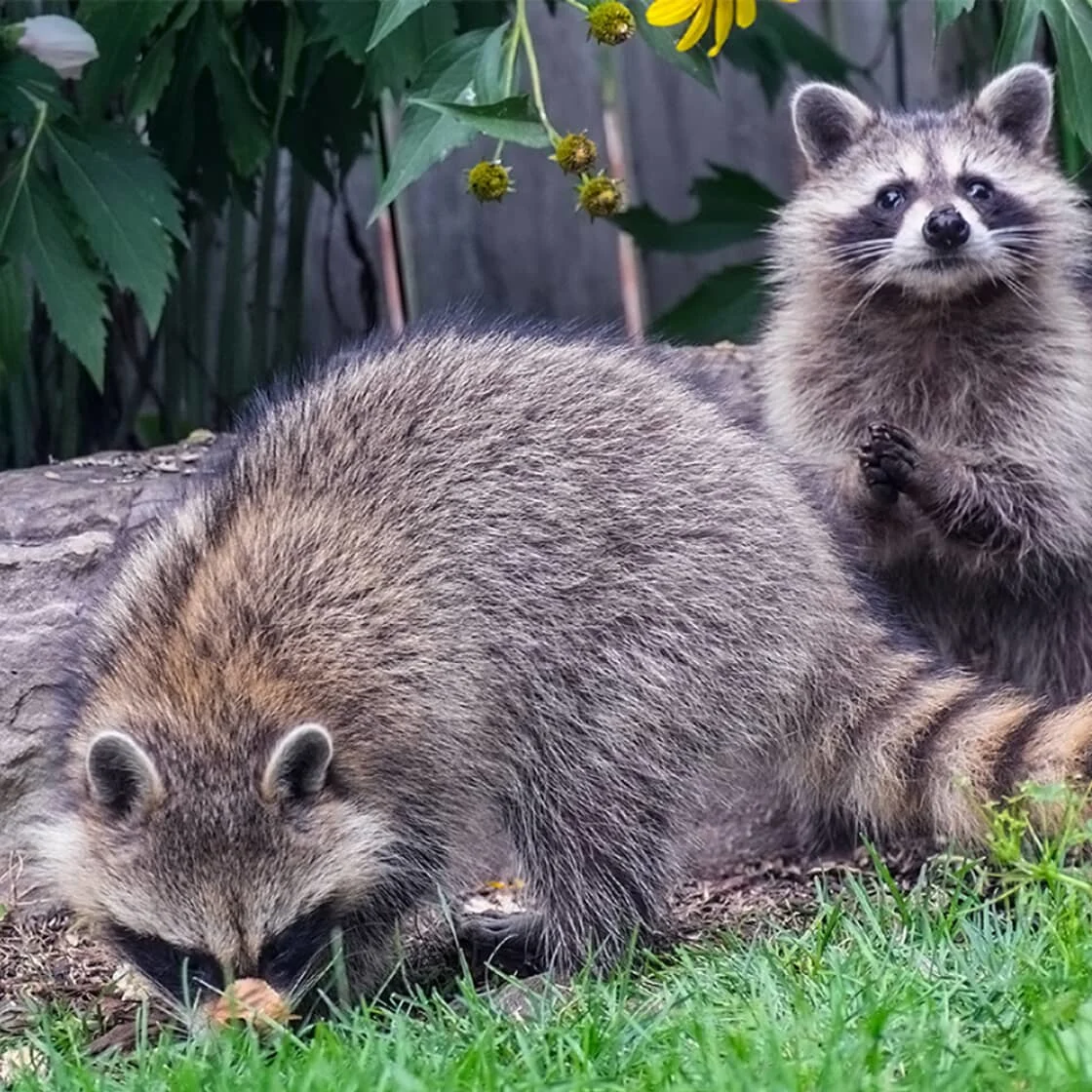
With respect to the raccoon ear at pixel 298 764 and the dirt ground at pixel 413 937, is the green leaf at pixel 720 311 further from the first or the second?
the raccoon ear at pixel 298 764

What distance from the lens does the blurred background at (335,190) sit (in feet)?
15.8

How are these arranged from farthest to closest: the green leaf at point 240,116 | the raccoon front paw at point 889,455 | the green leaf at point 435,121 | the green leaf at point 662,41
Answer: the green leaf at point 240,116
the raccoon front paw at point 889,455
the green leaf at point 662,41
the green leaf at point 435,121

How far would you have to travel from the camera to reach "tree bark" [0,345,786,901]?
4488mm

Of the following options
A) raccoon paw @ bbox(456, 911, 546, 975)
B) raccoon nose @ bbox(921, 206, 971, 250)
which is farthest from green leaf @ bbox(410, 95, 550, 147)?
raccoon paw @ bbox(456, 911, 546, 975)

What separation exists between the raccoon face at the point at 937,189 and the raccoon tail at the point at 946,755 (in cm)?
103

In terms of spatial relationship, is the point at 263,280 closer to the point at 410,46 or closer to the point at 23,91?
the point at 23,91

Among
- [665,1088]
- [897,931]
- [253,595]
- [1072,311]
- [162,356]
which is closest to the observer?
[665,1088]

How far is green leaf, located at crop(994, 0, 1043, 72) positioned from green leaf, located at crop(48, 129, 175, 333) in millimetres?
2026

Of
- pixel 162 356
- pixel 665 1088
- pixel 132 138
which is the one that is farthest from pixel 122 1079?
pixel 162 356

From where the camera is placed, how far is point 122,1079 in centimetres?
307

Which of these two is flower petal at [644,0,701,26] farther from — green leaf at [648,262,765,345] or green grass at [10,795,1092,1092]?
green leaf at [648,262,765,345]

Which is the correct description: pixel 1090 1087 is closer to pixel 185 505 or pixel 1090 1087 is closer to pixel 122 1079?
pixel 122 1079

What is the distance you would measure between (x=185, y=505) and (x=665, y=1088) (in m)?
2.01

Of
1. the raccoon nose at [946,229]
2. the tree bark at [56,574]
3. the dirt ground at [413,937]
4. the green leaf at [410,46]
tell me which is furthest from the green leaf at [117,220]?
the raccoon nose at [946,229]
